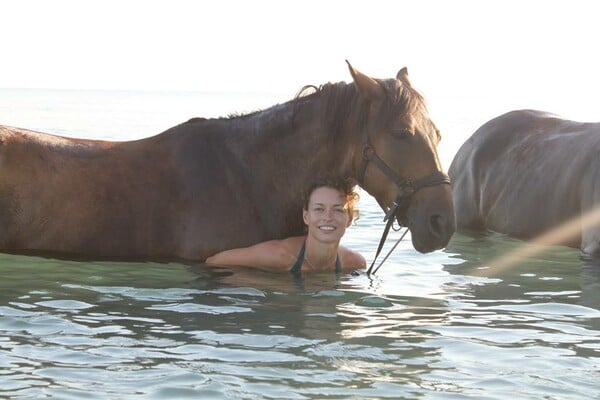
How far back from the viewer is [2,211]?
7902 mm

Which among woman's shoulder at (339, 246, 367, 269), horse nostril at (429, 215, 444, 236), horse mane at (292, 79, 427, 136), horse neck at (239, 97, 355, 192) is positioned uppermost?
horse mane at (292, 79, 427, 136)

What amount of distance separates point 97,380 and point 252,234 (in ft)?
9.57

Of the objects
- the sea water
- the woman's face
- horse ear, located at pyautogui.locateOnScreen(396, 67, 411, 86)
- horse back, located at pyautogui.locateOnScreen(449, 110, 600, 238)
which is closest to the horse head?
the woman's face

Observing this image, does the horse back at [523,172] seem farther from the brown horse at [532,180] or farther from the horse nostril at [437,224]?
the horse nostril at [437,224]

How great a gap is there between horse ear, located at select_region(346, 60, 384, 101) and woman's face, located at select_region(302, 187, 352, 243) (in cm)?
69

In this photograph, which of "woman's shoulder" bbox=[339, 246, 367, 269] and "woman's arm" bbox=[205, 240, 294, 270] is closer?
"woman's arm" bbox=[205, 240, 294, 270]

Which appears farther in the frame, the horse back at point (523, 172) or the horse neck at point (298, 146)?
the horse back at point (523, 172)

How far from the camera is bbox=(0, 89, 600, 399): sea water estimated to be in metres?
5.37

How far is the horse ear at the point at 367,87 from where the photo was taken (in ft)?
25.2

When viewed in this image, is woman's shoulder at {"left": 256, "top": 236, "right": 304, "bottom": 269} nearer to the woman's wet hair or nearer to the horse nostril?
the woman's wet hair

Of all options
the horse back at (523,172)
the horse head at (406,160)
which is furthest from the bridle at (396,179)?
the horse back at (523,172)

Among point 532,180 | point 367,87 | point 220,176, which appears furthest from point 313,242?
point 532,180

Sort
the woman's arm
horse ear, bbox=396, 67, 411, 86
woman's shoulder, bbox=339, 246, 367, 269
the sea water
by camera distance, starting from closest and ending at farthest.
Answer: the sea water < the woman's arm < horse ear, bbox=396, 67, 411, 86 < woman's shoulder, bbox=339, 246, 367, 269

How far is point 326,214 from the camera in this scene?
791 cm
